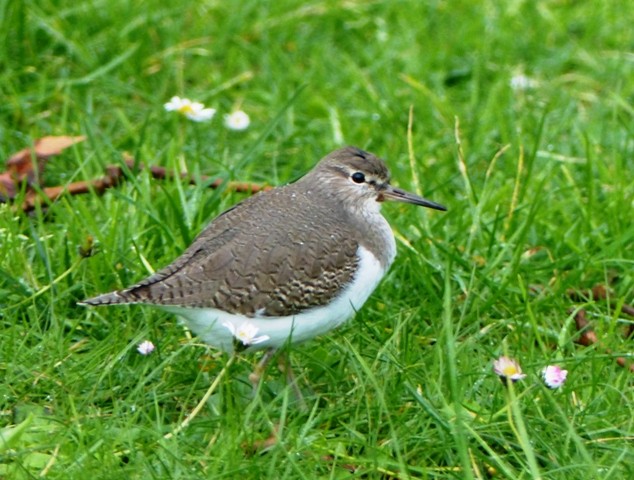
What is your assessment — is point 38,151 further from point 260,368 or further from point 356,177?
point 260,368

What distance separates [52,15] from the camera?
7.21 meters

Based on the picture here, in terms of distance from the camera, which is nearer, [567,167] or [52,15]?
[567,167]

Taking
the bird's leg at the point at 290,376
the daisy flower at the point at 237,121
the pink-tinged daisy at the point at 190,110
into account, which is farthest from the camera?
the daisy flower at the point at 237,121

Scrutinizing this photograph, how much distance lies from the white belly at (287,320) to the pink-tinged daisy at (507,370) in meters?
0.67

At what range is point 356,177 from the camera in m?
5.21

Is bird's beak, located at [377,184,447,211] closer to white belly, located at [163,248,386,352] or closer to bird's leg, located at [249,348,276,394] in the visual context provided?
white belly, located at [163,248,386,352]

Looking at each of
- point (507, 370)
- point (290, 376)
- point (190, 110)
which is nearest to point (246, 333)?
point (290, 376)

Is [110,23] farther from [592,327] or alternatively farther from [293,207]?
[592,327]

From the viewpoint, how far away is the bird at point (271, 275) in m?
4.48

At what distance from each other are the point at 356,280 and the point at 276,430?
0.76m

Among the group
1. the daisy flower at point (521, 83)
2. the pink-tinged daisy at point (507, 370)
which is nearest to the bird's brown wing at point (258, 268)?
the pink-tinged daisy at point (507, 370)

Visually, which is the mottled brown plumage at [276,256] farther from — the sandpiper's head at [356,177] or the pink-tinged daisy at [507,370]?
the pink-tinged daisy at [507,370]

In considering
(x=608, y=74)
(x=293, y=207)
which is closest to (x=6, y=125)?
(x=293, y=207)

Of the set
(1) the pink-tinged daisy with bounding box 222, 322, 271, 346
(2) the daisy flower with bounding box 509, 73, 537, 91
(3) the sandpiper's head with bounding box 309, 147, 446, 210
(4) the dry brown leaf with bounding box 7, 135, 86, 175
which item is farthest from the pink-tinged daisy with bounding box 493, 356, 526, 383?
(2) the daisy flower with bounding box 509, 73, 537, 91
